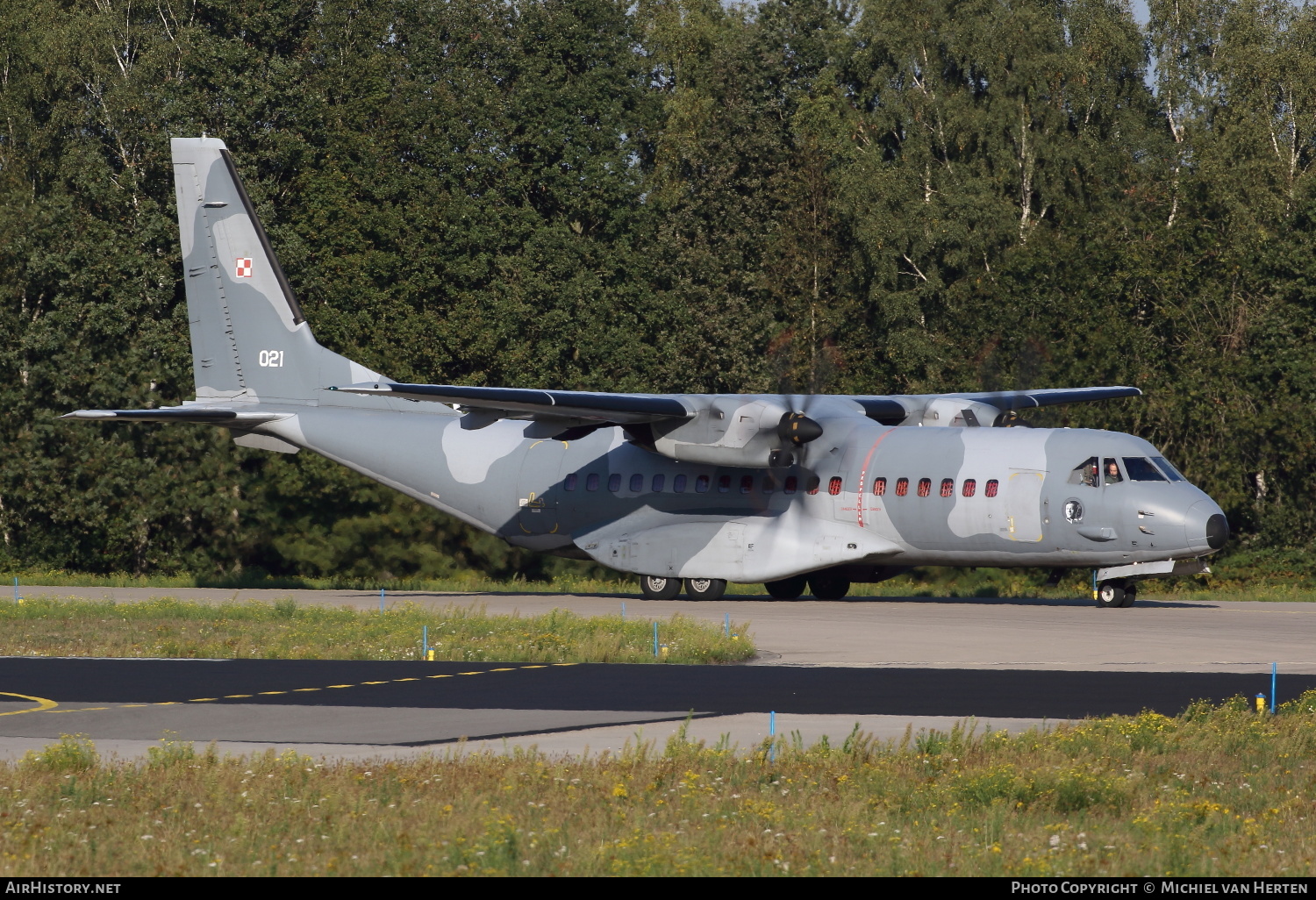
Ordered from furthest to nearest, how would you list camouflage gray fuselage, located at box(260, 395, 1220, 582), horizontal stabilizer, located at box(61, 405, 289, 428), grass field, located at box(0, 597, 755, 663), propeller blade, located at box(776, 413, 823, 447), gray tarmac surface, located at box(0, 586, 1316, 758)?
1. horizontal stabilizer, located at box(61, 405, 289, 428)
2. propeller blade, located at box(776, 413, 823, 447)
3. camouflage gray fuselage, located at box(260, 395, 1220, 582)
4. grass field, located at box(0, 597, 755, 663)
5. gray tarmac surface, located at box(0, 586, 1316, 758)

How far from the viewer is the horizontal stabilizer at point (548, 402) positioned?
26906 millimetres

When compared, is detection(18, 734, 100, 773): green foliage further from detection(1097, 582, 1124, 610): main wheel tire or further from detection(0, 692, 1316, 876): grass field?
detection(1097, 582, 1124, 610): main wheel tire

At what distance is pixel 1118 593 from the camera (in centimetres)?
2873

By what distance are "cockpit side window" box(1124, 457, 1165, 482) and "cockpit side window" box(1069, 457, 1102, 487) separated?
0.50 meters

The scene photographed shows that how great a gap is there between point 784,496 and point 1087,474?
18.5 ft

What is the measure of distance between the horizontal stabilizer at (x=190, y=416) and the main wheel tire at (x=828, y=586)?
1142 centimetres

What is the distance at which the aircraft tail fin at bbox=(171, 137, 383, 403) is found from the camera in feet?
111

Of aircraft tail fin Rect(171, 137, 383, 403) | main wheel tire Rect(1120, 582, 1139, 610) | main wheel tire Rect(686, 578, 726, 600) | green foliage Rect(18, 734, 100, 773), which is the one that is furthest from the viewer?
aircraft tail fin Rect(171, 137, 383, 403)

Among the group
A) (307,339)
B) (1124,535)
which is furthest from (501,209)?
(1124,535)

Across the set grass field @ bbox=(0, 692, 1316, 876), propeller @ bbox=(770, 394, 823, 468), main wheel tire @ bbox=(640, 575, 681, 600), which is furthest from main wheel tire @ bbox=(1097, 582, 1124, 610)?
grass field @ bbox=(0, 692, 1316, 876)

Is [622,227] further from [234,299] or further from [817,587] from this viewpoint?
[817,587]

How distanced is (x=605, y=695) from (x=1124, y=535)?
1317 cm

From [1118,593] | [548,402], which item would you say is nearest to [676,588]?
[548,402]
